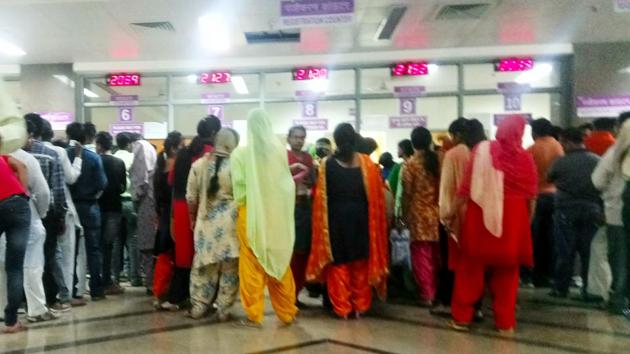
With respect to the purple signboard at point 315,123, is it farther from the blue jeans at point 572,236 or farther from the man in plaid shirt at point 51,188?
the man in plaid shirt at point 51,188

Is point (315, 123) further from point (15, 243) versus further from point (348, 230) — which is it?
point (15, 243)

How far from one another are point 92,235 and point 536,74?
7.18 m

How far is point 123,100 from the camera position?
10078 mm

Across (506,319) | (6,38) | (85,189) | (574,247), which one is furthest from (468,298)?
(6,38)

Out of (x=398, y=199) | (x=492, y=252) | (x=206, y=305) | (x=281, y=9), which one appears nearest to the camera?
(x=492, y=252)

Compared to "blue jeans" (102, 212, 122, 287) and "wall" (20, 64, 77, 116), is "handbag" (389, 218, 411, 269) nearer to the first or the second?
"blue jeans" (102, 212, 122, 287)

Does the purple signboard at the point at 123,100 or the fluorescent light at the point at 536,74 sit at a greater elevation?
the fluorescent light at the point at 536,74

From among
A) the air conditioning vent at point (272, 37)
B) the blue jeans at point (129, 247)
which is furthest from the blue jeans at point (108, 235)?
the air conditioning vent at point (272, 37)

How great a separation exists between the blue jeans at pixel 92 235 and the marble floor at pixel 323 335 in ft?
1.77

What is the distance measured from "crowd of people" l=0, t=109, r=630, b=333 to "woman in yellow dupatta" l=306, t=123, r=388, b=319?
0.04 ft

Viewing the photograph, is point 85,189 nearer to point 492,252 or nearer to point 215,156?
point 215,156

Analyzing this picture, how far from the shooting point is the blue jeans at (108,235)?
5.61 metres

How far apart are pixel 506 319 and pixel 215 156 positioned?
233 centimetres

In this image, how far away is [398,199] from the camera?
501 centimetres
